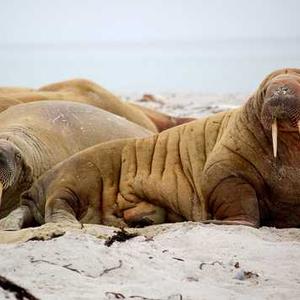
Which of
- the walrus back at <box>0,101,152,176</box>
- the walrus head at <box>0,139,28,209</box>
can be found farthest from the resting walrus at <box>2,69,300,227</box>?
the walrus back at <box>0,101,152,176</box>

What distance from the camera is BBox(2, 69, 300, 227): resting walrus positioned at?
15.4 ft

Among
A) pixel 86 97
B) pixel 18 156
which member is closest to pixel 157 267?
pixel 18 156

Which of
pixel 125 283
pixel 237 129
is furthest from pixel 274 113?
pixel 125 283

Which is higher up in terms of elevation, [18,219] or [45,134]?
[45,134]

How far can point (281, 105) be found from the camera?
4.41 m

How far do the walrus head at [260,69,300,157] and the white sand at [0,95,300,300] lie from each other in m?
0.67

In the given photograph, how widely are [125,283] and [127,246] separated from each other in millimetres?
529

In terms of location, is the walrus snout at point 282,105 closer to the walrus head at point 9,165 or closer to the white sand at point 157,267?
the white sand at point 157,267

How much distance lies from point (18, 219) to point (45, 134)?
129cm

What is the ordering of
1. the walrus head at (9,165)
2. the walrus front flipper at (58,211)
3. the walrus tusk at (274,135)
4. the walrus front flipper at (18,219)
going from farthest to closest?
the walrus head at (9,165)
the walrus front flipper at (58,211)
the walrus front flipper at (18,219)
the walrus tusk at (274,135)

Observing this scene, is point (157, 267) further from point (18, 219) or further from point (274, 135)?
point (18, 219)

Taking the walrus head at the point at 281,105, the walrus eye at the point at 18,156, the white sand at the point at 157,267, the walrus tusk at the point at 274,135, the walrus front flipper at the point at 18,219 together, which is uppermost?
the walrus head at the point at 281,105

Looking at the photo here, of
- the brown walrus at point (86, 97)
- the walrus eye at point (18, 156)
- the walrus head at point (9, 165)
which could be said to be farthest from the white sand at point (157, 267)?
the brown walrus at point (86, 97)

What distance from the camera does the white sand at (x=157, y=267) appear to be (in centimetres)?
308
